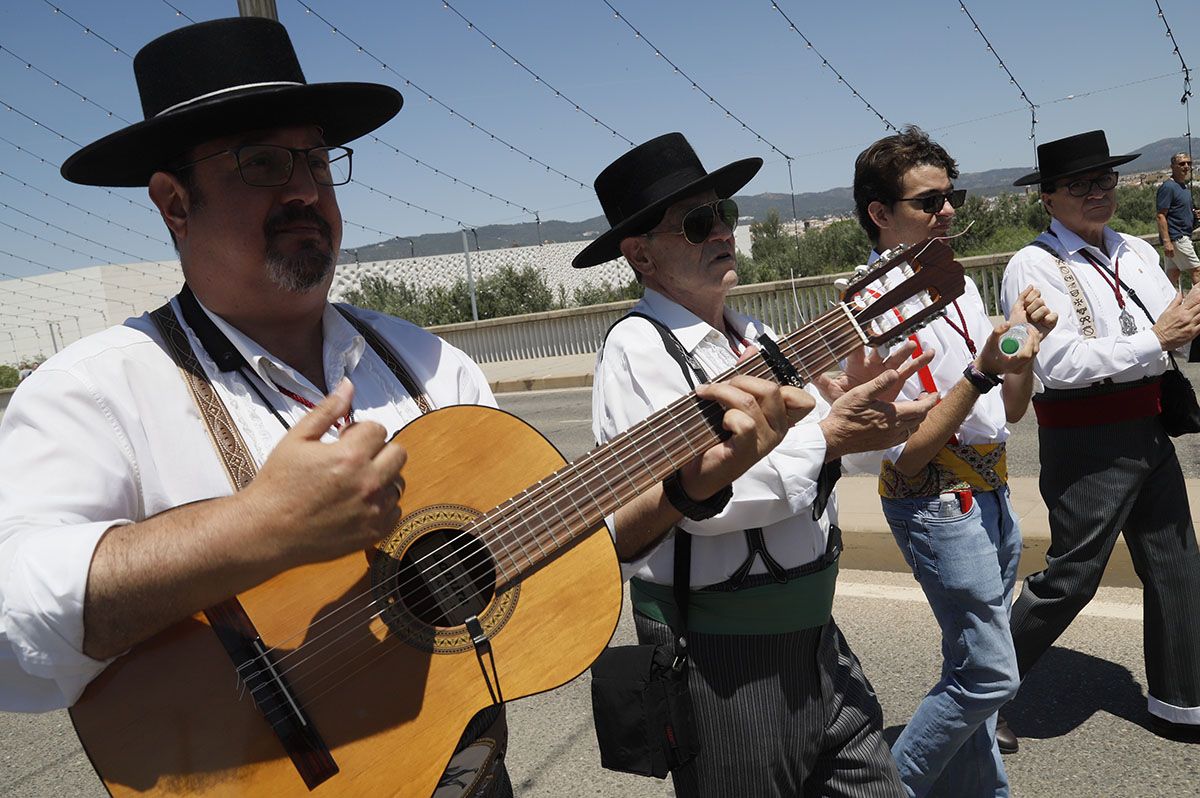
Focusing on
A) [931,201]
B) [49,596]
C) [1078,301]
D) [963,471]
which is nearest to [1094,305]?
[1078,301]

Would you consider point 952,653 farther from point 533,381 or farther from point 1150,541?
point 533,381

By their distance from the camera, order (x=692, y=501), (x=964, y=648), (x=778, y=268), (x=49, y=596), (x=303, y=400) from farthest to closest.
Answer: (x=778, y=268)
(x=964, y=648)
(x=692, y=501)
(x=303, y=400)
(x=49, y=596)

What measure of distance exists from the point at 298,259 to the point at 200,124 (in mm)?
298

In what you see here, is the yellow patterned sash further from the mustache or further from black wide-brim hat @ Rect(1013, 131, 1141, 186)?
the mustache

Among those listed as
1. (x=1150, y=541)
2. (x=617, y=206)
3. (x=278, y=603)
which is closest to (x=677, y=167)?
(x=617, y=206)

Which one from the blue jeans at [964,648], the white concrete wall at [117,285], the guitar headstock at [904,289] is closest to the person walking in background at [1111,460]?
the blue jeans at [964,648]

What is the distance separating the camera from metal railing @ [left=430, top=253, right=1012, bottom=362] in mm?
14672

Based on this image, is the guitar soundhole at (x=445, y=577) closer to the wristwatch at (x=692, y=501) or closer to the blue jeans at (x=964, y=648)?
the wristwatch at (x=692, y=501)

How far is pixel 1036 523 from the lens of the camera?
5379mm

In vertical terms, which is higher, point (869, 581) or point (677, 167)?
point (677, 167)

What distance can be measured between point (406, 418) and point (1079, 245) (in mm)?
3116

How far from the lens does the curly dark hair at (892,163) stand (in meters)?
3.61

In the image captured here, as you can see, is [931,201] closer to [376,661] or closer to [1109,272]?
[1109,272]

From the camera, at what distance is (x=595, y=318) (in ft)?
69.6
